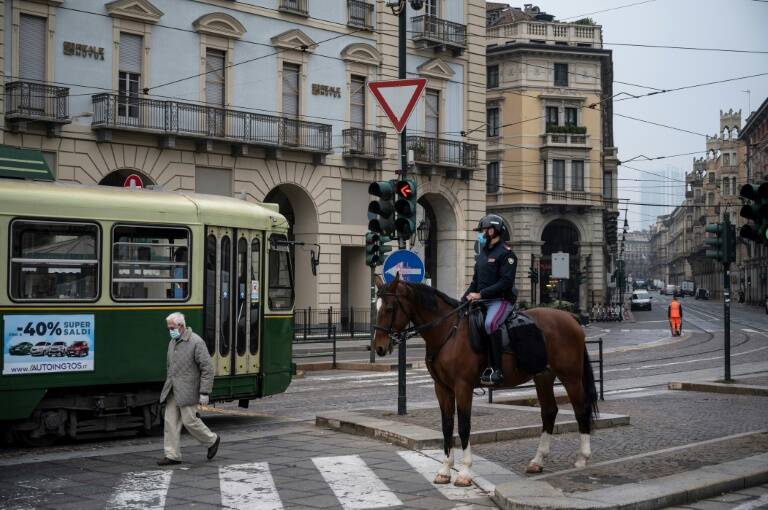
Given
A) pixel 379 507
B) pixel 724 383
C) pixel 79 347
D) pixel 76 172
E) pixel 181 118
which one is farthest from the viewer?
pixel 181 118

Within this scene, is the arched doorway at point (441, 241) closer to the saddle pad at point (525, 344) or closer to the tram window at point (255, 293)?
the tram window at point (255, 293)

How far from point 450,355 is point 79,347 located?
5509 millimetres

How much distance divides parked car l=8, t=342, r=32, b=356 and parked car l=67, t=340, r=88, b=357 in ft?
1.79

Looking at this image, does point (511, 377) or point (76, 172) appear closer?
point (511, 377)

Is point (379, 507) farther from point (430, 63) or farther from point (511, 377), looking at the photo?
point (430, 63)

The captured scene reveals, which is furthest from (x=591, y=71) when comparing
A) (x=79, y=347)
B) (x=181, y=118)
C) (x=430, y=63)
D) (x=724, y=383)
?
(x=79, y=347)

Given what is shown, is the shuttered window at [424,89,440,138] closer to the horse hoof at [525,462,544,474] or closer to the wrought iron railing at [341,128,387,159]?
the wrought iron railing at [341,128,387,159]

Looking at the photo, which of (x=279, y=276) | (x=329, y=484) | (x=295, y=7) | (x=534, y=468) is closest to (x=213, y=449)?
(x=329, y=484)

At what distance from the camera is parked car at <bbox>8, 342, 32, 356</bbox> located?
12836 millimetres

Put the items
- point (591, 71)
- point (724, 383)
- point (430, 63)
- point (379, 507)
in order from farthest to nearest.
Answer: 1. point (591, 71)
2. point (430, 63)
3. point (724, 383)
4. point (379, 507)

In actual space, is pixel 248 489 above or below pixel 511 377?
below

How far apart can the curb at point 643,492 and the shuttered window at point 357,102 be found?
31.7 m

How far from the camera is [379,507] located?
366 inches

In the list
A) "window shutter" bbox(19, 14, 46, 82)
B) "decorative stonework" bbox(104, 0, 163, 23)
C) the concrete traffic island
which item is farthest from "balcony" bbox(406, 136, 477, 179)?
the concrete traffic island
